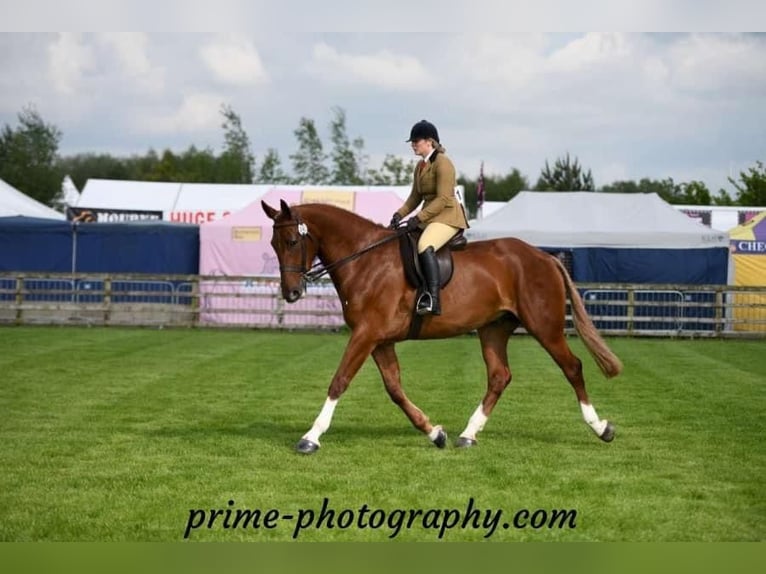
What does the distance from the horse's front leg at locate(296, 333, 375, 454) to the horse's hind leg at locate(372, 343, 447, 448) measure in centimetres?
32

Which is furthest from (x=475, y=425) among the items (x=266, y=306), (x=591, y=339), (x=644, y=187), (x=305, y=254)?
(x=644, y=187)

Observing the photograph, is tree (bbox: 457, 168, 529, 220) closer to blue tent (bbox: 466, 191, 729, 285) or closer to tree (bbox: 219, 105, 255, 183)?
tree (bbox: 219, 105, 255, 183)

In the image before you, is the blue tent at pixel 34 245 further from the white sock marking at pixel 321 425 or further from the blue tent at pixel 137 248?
the white sock marking at pixel 321 425

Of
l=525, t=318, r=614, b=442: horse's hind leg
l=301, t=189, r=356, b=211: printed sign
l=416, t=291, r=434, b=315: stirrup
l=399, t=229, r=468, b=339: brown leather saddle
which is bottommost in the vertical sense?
l=525, t=318, r=614, b=442: horse's hind leg

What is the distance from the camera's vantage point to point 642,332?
24812 mm

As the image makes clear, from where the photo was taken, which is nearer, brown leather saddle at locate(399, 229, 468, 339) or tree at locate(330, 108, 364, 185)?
brown leather saddle at locate(399, 229, 468, 339)

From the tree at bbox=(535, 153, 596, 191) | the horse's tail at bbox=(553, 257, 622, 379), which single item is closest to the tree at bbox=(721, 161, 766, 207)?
the tree at bbox=(535, 153, 596, 191)

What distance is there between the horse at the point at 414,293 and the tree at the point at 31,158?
49.5 m

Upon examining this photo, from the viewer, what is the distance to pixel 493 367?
9508 mm

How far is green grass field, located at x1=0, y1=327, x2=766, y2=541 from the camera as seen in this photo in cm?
618

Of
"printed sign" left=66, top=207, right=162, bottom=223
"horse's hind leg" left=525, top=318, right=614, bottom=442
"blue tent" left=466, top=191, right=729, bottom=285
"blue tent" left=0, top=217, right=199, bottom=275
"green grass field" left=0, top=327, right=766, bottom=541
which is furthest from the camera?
"printed sign" left=66, top=207, right=162, bottom=223

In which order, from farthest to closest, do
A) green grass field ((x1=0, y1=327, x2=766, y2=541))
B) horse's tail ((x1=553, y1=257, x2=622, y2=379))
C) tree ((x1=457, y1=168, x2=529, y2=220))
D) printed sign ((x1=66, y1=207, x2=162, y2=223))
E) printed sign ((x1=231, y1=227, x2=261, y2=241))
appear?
tree ((x1=457, y1=168, x2=529, y2=220)) < printed sign ((x1=66, y1=207, x2=162, y2=223)) < printed sign ((x1=231, y1=227, x2=261, y2=241)) < horse's tail ((x1=553, y1=257, x2=622, y2=379)) < green grass field ((x1=0, y1=327, x2=766, y2=541))

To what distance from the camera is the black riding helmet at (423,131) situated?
8.91 metres

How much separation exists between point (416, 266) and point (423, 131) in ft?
4.13
